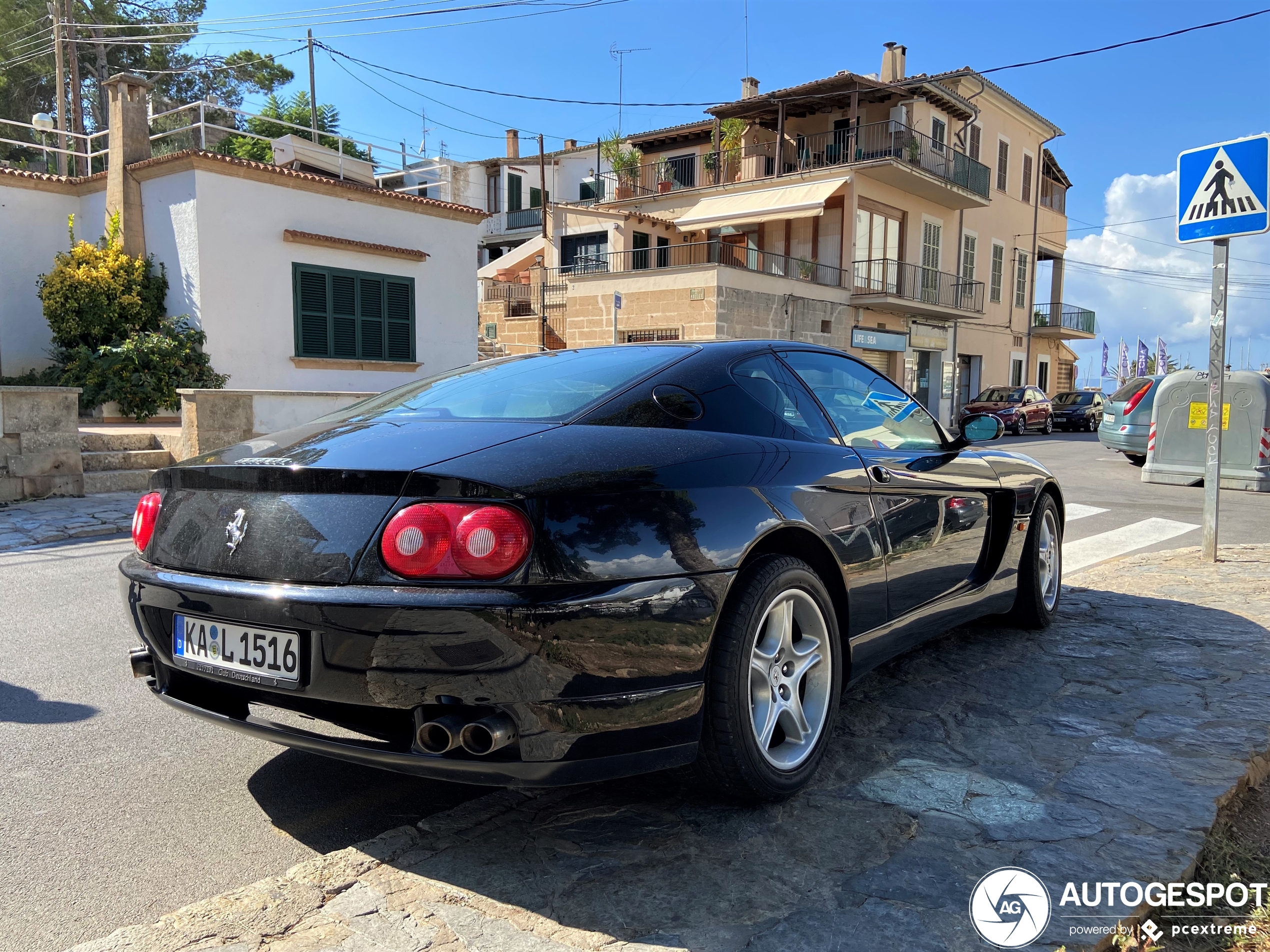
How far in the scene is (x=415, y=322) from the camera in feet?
53.0

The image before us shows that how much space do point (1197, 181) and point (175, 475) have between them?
643 cm

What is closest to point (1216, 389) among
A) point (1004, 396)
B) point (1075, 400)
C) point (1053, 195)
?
point (1004, 396)

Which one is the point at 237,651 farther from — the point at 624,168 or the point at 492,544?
the point at 624,168

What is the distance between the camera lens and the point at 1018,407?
27359mm

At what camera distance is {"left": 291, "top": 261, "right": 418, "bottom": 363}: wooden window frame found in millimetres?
14367

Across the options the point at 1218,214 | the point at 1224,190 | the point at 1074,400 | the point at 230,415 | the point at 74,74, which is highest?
the point at 74,74

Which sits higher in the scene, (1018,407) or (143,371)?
(143,371)

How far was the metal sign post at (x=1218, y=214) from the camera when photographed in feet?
18.8

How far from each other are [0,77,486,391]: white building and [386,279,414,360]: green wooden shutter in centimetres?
2

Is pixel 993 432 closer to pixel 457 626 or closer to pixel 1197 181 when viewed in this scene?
pixel 457 626

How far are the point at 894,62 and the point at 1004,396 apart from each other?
12.2 metres

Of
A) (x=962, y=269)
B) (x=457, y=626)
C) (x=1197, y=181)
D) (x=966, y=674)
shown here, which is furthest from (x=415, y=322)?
(x=962, y=269)

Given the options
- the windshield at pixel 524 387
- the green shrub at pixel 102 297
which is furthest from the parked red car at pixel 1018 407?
the windshield at pixel 524 387

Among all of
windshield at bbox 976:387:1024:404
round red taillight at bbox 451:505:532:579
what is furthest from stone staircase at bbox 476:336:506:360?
round red taillight at bbox 451:505:532:579
